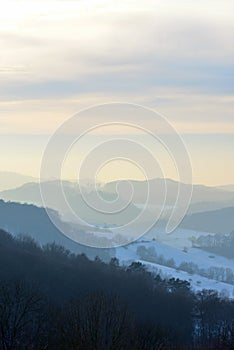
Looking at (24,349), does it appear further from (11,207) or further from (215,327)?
(11,207)

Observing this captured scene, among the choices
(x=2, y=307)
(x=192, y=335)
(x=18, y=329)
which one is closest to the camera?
(x=18, y=329)

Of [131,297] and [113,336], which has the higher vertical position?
[131,297]

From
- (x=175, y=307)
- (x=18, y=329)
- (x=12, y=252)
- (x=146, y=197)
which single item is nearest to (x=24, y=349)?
(x=18, y=329)

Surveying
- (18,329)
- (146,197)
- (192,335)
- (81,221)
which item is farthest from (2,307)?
(81,221)

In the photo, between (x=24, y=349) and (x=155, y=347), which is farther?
(x=155, y=347)

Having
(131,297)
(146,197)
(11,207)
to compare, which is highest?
(11,207)

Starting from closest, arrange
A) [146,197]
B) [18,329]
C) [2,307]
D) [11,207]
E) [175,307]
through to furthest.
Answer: [18,329]
[2,307]
[175,307]
[146,197]
[11,207]

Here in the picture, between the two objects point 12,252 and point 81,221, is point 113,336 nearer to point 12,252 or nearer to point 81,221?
point 12,252
